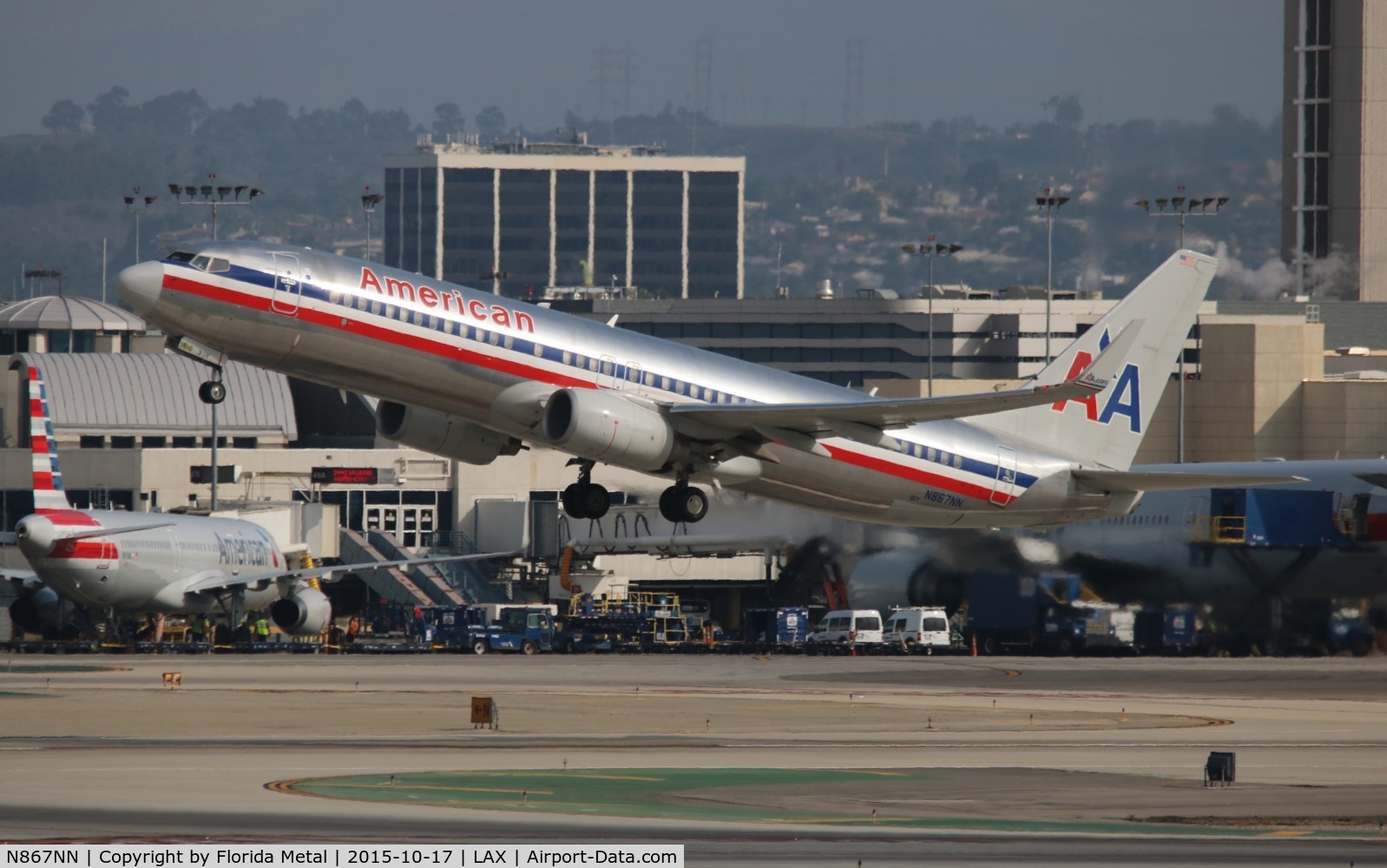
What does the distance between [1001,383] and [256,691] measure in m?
80.9

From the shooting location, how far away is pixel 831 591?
281 feet

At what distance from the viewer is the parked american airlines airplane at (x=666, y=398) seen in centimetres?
4384

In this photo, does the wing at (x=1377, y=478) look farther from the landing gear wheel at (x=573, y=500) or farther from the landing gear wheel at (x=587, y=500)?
the landing gear wheel at (x=573, y=500)

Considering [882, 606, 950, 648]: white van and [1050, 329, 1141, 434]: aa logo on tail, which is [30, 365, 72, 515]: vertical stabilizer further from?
[1050, 329, 1141, 434]: aa logo on tail

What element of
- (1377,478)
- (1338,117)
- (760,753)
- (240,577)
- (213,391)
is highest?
(1338,117)

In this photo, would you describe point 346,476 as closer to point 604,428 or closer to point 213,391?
point 213,391

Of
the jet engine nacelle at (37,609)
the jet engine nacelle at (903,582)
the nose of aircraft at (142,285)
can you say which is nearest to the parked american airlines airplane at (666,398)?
the nose of aircraft at (142,285)

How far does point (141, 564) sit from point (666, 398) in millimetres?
43672

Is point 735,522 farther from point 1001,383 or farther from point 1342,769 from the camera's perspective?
point 1001,383

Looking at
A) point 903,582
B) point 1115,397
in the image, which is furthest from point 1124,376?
point 903,582

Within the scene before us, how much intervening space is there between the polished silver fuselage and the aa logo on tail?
5637 mm

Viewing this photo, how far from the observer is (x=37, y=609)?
91.4m

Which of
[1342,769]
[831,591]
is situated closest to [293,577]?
[831,591]

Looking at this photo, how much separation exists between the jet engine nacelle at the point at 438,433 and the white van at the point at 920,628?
36.4 meters
